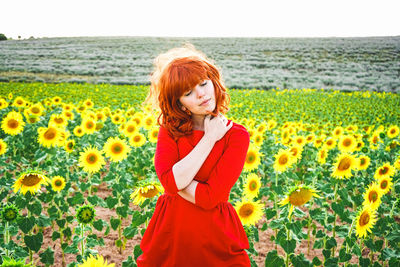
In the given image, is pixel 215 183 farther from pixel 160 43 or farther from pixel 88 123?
pixel 160 43

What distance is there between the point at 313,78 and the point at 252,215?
94.8ft

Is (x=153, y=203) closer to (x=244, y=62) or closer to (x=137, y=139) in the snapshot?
(x=137, y=139)

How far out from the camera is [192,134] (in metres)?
1.71

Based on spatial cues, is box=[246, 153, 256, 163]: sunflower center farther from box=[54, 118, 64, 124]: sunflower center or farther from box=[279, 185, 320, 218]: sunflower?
box=[54, 118, 64, 124]: sunflower center

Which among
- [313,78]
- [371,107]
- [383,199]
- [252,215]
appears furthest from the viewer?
[313,78]

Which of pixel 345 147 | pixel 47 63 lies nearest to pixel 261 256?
pixel 345 147

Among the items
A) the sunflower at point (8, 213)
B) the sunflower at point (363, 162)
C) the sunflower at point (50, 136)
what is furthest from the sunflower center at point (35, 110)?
the sunflower at point (363, 162)

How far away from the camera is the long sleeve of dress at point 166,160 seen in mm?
1544

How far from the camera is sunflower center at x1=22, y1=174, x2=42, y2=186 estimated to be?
2.35 meters

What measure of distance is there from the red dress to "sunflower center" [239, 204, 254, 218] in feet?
2.05

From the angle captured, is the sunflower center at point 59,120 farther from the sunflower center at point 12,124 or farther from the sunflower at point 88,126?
the sunflower center at point 12,124

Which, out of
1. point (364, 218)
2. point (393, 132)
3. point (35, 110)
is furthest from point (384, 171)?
point (35, 110)

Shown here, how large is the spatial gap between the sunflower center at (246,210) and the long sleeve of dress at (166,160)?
0.94 m

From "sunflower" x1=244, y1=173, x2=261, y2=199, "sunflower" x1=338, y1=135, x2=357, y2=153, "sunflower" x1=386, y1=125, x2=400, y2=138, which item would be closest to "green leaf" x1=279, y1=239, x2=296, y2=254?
"sunflower" x1=244, y1=173, x2=261, y2=199
